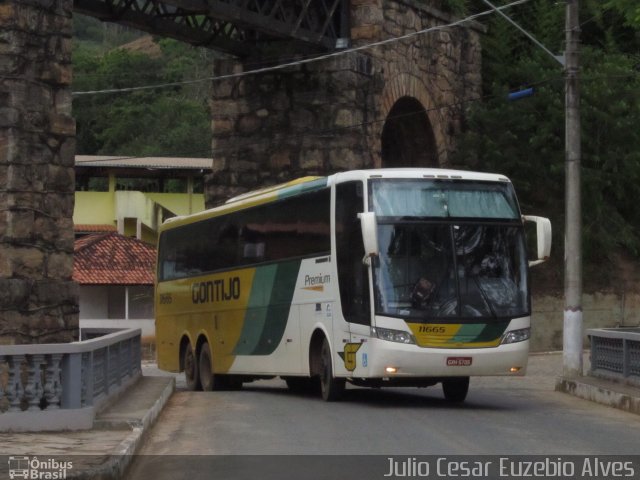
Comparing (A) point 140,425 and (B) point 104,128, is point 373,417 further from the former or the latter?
(B) point 104,128

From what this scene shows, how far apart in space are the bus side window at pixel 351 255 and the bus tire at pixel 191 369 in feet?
25.2

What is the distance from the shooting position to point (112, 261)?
54.9m

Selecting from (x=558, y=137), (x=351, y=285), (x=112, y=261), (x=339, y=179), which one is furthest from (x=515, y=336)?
(x=112, y=261)

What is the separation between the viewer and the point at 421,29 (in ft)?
110

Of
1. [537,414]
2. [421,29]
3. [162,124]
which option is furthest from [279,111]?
[162,124]

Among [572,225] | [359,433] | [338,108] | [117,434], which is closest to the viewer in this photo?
[117,434]

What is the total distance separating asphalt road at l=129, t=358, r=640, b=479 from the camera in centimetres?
1198

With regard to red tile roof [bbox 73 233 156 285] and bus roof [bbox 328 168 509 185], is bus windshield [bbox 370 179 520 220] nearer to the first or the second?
bus roof [bbox 328 168 509 185]

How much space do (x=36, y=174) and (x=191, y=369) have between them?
9756mm

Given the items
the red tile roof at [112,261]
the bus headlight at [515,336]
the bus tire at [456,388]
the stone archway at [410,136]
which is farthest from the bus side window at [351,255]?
the red tile roof at [112,261]

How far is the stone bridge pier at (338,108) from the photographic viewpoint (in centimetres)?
3027

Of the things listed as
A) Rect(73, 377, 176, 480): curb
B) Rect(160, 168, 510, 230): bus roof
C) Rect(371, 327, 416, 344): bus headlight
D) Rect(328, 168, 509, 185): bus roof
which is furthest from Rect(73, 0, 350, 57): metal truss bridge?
Rect(73, 377, 176, 480): curb

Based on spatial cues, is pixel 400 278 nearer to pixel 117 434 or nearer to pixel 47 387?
pixel 117 434

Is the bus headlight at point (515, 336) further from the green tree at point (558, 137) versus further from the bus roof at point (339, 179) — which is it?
the green tree at point (558, 137)
